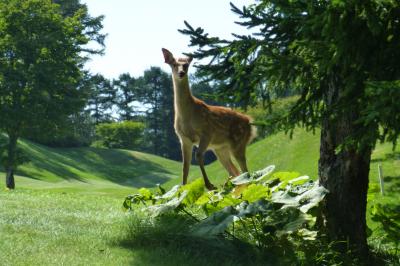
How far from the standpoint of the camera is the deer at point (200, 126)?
10125 mm

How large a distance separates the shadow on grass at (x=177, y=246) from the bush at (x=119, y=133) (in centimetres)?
6224

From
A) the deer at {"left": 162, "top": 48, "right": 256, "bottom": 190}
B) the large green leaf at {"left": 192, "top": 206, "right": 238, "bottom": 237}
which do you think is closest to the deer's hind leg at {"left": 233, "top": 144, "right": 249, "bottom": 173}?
the deer at {"left": 162, "top": 48, "right": 256, "bottom": 190}

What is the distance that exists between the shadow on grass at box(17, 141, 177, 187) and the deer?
3033 cm

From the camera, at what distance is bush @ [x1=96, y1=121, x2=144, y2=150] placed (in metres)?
68.6

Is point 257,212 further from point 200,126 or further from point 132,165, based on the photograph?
point 132,165

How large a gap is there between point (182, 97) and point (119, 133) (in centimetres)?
5988

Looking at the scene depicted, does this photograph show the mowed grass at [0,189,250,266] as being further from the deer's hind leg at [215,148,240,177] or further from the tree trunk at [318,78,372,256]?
the deer's hind leg at [215,148,240,177]

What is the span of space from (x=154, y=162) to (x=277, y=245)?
55446mm

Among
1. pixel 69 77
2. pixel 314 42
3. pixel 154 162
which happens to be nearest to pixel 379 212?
pixel 314 42

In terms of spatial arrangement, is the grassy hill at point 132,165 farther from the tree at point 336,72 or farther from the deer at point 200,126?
the tree at point 336,72

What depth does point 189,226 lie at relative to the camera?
623cm

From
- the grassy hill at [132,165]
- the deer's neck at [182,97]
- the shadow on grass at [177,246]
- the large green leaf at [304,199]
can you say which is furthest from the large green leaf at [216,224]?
the grassy hill at [132,165]

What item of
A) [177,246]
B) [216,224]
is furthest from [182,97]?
[216,224]

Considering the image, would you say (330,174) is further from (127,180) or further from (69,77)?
(127,180)
